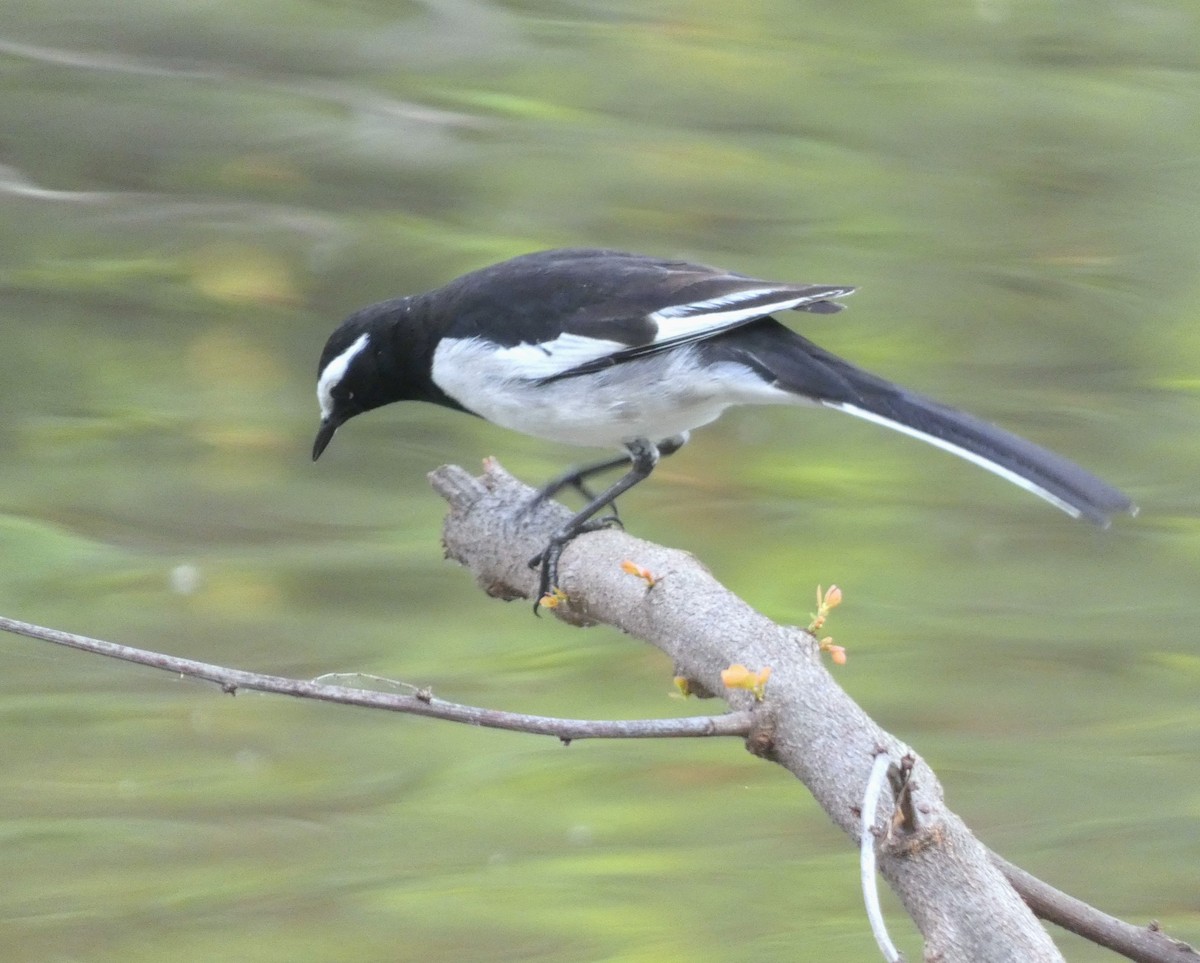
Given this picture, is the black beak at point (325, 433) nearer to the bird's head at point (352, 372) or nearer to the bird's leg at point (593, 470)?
the bird's head at point (352, 372)

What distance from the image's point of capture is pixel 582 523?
275cm

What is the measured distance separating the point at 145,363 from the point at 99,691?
1.57m

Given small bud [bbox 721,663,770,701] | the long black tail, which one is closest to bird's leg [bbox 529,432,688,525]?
the long black tail

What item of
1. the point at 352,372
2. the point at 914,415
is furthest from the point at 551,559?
the point at 352,372

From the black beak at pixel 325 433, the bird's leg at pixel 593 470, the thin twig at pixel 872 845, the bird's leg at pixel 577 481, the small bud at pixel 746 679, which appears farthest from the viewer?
the black beak at pixel 325 433

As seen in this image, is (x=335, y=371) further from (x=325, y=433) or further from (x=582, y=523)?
(x=582, y=523)

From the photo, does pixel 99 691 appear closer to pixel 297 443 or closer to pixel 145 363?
pixel 297 443

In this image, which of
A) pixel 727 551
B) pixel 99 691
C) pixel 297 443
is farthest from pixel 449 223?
pixel 99 691

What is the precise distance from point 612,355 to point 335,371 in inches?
27.1

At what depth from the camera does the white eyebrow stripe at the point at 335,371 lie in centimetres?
318

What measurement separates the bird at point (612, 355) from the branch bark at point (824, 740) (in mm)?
151

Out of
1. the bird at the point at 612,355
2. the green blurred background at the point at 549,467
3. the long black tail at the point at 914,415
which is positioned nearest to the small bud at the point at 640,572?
the bird at the point at 612,355

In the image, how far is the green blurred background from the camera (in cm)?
388

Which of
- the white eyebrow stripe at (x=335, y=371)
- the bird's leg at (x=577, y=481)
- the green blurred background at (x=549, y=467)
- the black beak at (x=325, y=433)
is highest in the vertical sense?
the white eyebrow stripe at (x=335, y=371)
